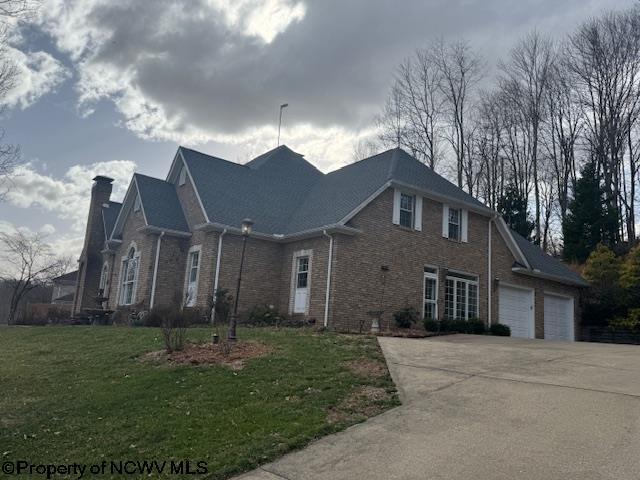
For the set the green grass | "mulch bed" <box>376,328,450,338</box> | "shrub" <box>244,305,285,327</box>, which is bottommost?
the green grass

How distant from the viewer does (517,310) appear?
2233cm

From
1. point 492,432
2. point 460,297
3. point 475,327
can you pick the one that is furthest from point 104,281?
point 492,432

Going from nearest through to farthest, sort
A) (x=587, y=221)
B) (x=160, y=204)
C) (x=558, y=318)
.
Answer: (x=160, y=204)
(x=558, y=318)
(x=587, y=221)

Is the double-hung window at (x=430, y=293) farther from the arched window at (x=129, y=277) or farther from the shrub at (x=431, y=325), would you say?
the arched window at (x=129, y=277)

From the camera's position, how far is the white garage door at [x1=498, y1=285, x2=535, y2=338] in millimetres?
21672

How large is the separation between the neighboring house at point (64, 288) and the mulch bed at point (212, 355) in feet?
131

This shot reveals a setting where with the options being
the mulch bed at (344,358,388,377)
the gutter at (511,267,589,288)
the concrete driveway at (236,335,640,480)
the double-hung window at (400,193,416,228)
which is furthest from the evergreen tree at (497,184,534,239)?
the mulch bed at (344,358,388,377)

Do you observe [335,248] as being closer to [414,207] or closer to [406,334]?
[406,334]

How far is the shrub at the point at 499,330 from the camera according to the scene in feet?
63.4

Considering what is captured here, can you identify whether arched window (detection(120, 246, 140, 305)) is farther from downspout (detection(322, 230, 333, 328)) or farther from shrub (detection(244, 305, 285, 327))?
downspout (detection(322, 230, 333, 328))

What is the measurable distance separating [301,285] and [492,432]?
12736mm

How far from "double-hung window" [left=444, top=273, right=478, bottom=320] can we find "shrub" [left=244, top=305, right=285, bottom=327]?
6.04 metres

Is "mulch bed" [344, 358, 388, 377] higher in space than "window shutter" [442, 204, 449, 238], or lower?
lower

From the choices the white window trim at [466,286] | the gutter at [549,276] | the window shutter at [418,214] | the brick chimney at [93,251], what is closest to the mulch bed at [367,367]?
the window shutter at [418,214]
